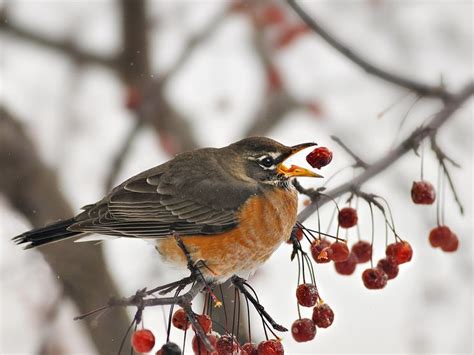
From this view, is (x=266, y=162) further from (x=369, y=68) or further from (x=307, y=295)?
(x=307, y=295)

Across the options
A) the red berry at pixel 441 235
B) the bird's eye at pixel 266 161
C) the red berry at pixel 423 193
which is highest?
the bird's eye at pixel 266 161

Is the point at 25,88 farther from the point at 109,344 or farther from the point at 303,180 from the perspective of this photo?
the point at 109,344

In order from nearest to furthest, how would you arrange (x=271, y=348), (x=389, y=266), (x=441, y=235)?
(x=271, y=348) → (x=389, y=266) → (x=441, y=235)

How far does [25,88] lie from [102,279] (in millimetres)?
3734

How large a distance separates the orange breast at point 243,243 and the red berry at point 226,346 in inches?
23.1

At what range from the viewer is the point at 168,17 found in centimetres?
740

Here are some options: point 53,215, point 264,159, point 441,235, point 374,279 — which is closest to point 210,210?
point 264,159

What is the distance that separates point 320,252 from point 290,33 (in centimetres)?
429

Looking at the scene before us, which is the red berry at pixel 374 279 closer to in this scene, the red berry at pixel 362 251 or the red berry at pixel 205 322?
the red berry at pixel 362 251

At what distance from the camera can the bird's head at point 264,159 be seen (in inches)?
135

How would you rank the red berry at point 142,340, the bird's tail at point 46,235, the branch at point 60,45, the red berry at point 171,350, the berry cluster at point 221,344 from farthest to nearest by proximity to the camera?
the branch at point 60,45 → the bird's tail at point 46,235 → the berry cluster at point 221,344 → the red berry at point 142,340 → the red berry at point 171,350

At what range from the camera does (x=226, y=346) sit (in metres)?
2.63

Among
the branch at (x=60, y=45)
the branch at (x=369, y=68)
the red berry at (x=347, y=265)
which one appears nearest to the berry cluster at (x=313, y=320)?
the red berry at (x=347, y=265)

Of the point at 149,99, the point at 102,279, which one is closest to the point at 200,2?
the point at 149,99
